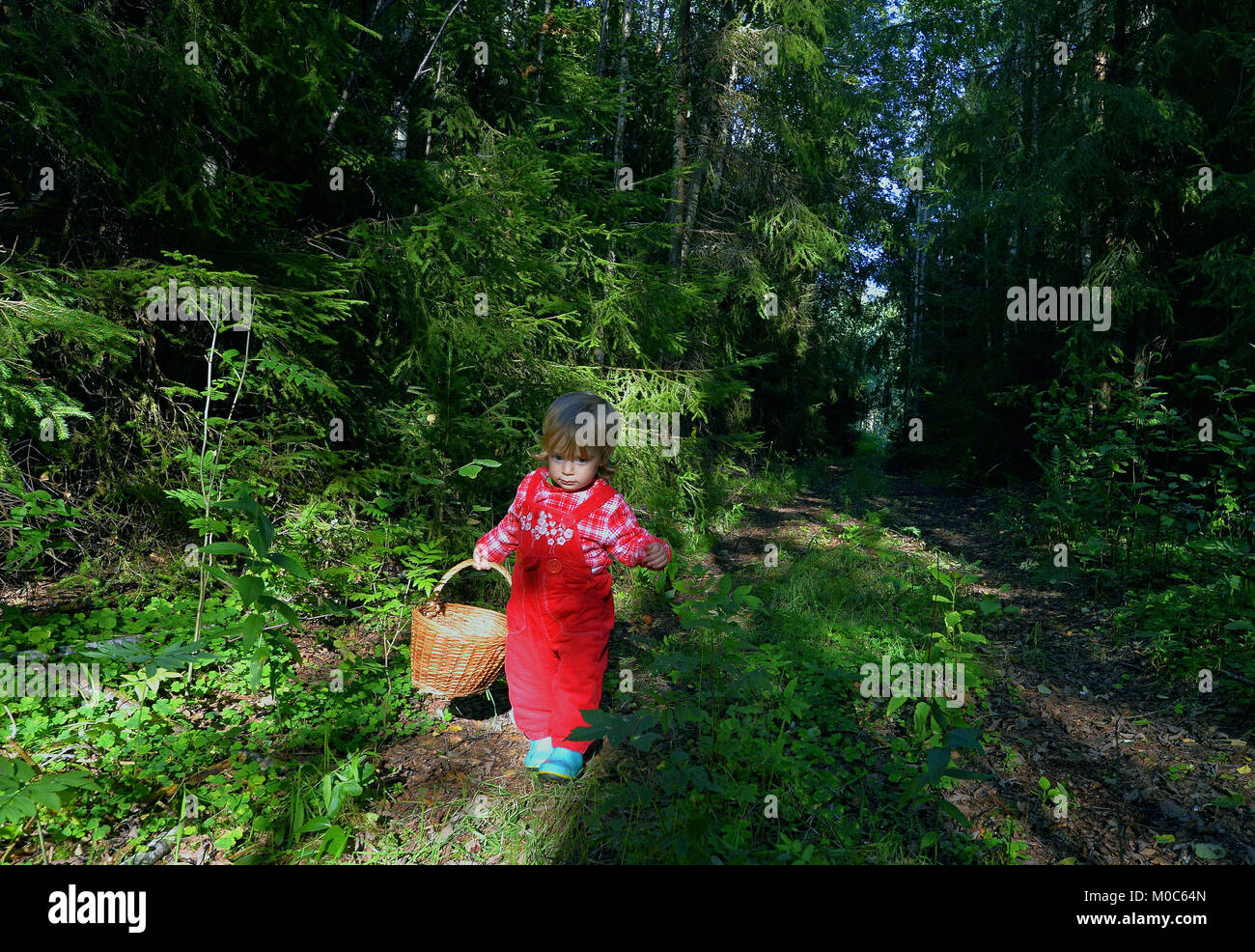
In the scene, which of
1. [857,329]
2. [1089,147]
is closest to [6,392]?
[1089,147]

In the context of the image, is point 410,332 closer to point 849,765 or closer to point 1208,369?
point 849,765

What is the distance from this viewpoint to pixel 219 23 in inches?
144

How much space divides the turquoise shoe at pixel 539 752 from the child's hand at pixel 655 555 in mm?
929

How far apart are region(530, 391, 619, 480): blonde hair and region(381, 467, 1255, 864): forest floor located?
148cm

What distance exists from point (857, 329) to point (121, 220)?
16.9 metres

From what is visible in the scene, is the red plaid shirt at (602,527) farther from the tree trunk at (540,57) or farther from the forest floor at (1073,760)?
the tree trunk at (540,57)

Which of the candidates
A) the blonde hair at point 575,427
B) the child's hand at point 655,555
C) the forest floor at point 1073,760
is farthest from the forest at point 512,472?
the child's hand at point 655,555

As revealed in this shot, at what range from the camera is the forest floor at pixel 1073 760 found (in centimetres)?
259

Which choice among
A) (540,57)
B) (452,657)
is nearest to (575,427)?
(452,657)

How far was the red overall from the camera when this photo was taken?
287 cm

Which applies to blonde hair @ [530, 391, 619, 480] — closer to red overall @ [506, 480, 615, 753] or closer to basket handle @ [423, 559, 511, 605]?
red overall @ [506, 480, 615, 753]

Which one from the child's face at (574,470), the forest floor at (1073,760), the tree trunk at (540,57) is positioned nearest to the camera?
the forest floor at (1073,760)

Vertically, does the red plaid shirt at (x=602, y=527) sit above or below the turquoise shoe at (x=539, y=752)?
above
